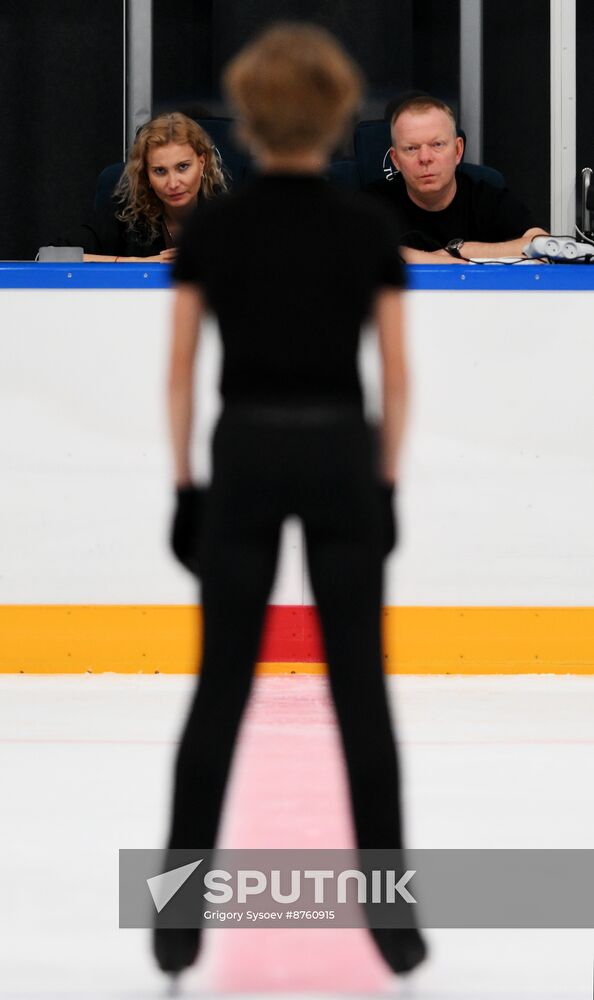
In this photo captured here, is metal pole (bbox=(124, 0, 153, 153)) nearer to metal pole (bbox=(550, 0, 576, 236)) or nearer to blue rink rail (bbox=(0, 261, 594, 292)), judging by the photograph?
metal pole (bbox=(550, 0, 576, 236))

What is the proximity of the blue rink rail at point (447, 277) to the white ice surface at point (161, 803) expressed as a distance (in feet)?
3.33

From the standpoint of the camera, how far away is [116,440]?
359cm

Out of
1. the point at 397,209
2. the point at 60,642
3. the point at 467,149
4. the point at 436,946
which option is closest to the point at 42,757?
the point at 60,642

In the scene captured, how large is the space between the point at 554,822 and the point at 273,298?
120cm

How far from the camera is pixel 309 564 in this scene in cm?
140

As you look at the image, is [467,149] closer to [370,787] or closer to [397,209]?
[397,209]

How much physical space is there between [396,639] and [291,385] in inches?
90.1

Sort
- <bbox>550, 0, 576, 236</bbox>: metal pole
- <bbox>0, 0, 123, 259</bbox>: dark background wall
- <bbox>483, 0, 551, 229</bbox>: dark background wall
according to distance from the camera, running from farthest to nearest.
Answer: <bbox>0, 0, 123, 259</bbox>: dark background wall < <bbox>483, 0, 551, 229</bbox>: dark background wall < <bbox>550, 0, 576, 236</bbox>: metal pole

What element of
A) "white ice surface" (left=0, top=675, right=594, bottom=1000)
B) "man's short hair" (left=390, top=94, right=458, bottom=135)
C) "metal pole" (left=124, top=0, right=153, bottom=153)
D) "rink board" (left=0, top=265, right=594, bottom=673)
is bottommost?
"white ice surface" (left=0, top=675, right=594, bottom=1000)

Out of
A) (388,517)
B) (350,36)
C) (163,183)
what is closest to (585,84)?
(350,36)

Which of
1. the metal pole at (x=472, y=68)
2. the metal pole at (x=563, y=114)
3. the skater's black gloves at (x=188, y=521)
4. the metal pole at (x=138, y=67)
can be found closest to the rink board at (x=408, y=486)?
the metal pole at (x=563, y=114)

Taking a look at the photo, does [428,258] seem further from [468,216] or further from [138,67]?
[138,67]

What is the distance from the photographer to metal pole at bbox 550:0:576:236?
14.7ft

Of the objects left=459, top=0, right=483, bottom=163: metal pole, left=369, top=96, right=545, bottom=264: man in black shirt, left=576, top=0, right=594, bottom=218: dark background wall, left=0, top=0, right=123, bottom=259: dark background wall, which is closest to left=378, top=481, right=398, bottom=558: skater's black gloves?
left=369, top=96, right=545, bottom=264: man in black shirt
